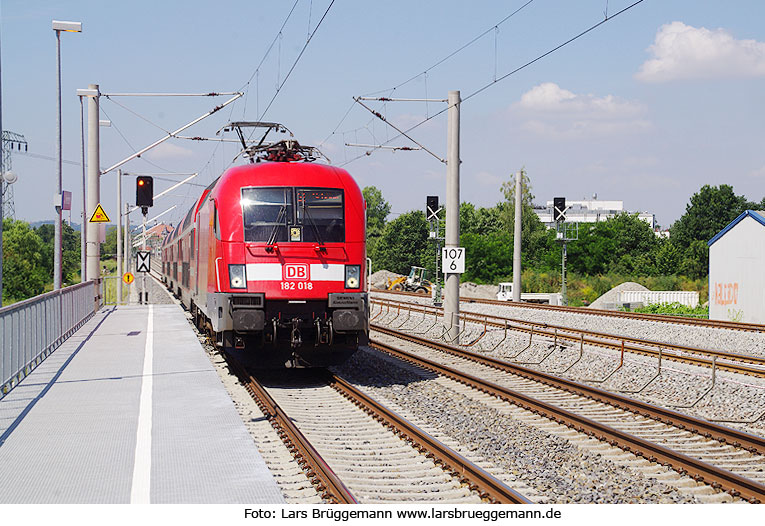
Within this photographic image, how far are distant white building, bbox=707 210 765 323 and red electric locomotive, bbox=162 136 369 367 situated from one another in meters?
18.5

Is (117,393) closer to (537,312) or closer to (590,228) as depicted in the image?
(537,312)

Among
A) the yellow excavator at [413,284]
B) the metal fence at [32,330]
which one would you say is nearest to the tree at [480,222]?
the yellow excavator at [413,284]

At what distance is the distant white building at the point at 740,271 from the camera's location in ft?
85.1

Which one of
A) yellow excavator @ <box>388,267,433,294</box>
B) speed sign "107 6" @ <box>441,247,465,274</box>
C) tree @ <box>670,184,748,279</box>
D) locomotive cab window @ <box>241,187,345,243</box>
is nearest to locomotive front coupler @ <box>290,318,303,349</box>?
locomotive cab window @ <box>241,187,345,243</box>

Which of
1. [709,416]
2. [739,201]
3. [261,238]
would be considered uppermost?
[739,201]

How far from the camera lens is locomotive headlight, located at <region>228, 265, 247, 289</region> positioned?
1201cm

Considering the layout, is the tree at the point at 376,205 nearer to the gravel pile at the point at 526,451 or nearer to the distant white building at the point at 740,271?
the distant white building at the point at 740,271

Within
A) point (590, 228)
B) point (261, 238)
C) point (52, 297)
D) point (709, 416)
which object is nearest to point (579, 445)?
point (709, 416)

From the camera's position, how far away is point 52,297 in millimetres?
15359

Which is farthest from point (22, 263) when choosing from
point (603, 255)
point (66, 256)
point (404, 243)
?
point (603, 255)

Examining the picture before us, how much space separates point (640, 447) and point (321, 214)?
634 cm

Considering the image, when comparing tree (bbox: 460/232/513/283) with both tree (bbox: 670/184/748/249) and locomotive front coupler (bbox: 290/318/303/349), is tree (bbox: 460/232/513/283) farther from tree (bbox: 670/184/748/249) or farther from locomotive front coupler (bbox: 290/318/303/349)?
locomotive front coupler (bbox: 290/318/303/349)

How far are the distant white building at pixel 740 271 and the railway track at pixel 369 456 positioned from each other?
19.4 metres

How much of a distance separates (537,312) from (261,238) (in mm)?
18153
